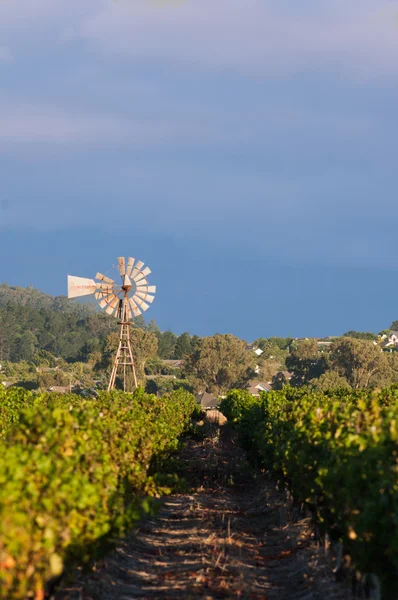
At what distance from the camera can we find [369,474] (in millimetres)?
9781

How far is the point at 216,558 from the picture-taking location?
12891 millimetres

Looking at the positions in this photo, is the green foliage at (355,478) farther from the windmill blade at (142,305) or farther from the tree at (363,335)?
the tree at (363,335)

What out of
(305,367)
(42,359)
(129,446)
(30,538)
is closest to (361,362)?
(305,367)

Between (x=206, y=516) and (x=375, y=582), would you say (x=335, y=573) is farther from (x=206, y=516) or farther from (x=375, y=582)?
(x=206, y=516)

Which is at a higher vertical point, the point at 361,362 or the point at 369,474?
the point at 361,362

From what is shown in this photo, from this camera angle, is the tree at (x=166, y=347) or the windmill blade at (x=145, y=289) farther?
the tree at (x=166, y=347)

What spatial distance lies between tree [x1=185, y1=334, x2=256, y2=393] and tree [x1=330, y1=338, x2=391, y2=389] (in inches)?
615

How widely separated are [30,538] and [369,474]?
4.35m

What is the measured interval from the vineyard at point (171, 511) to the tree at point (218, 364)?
95860 mm

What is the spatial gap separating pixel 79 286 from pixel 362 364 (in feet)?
226

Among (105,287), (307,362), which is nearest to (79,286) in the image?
(105,287)

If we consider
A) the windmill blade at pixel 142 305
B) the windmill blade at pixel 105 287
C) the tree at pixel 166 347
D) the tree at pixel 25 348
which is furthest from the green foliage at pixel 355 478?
the tree at pixel 25 348

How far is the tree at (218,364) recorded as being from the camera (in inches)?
4530

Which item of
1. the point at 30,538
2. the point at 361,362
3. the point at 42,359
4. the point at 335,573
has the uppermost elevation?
the point at 42,359
